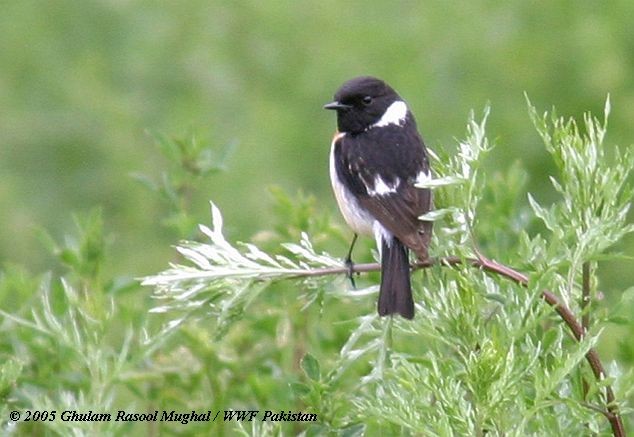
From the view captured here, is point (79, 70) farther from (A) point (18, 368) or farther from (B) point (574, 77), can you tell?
(A) point (18, 368)

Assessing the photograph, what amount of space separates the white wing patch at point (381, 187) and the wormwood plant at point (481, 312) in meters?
1.29

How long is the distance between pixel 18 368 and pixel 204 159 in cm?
128

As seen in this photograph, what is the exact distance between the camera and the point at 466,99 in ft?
29.3

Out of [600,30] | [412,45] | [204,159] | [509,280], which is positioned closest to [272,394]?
[204,159]

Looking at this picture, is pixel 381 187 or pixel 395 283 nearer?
pixel 395 283

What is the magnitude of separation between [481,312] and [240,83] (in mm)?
6108

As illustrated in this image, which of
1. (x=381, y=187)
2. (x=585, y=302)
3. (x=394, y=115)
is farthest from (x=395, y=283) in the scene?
(x=394, y=115)

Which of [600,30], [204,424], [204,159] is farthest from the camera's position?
[600,30]

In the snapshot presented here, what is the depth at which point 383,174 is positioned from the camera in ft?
16.8

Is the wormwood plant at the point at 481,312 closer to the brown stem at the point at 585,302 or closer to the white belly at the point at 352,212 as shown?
the brown stem at the point at 585,302

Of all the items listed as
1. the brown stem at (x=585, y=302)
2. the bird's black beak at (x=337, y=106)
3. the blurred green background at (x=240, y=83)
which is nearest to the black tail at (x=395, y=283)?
the brown stem at (x=585, y=302)

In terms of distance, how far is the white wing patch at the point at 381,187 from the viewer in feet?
16.4

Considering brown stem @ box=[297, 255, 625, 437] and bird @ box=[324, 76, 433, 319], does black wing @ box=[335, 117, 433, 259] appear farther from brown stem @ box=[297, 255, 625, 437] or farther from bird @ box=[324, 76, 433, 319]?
brown stem @ box=[297, 255, 625, 437]

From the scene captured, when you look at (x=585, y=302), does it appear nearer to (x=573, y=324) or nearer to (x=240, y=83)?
(x=573, y=324)
